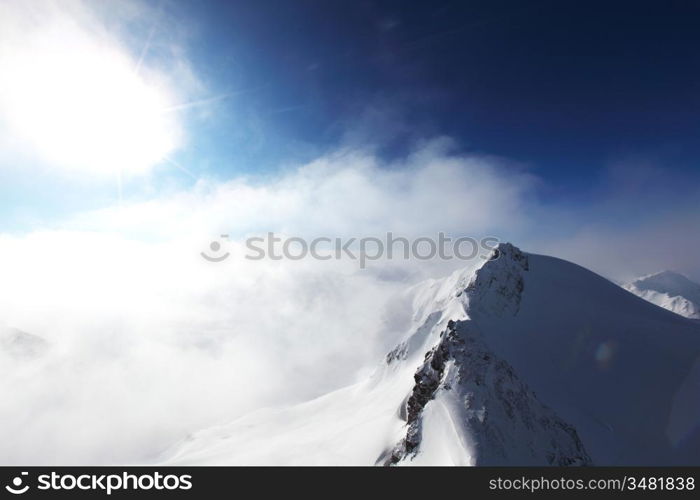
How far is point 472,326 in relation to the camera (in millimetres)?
46438

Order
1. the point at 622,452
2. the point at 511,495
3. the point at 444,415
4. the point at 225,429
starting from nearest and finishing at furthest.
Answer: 1. the point at 511,495
2. the point at 444,415
3. the point at 622,452
4. the point at 225,429

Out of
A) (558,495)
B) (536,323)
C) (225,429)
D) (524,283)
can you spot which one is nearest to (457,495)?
(558,495)

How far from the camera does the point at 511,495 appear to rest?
20078 millimetres

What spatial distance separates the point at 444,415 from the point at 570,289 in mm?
44641

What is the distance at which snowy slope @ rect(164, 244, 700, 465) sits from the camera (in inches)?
1417

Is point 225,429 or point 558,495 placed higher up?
point 225,429

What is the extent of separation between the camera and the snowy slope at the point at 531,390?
1417 inches

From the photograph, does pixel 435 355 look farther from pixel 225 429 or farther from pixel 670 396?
pixel 225 429

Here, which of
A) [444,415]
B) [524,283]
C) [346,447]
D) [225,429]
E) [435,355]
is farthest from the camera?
[225,429]

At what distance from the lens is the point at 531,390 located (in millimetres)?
41812

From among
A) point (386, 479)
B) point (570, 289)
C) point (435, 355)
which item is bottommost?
point (386, 479)

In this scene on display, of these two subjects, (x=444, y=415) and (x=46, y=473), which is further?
(x=444, y=415)

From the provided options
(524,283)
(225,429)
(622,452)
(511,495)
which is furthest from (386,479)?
(225,429)

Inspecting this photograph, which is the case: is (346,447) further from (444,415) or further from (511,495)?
(511,495)
